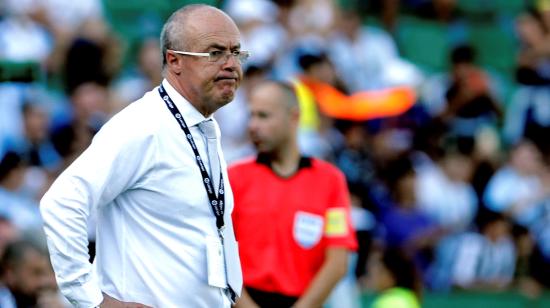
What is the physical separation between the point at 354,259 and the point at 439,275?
4.74 feet

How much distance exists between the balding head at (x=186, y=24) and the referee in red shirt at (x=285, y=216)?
187cm

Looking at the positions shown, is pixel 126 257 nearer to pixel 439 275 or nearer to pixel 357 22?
pixel 439 275

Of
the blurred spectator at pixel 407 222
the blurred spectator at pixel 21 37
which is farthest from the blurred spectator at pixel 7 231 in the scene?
the blurred spectator at pixel 407 222

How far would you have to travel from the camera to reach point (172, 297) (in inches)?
193

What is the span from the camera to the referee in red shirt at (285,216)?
6773mm

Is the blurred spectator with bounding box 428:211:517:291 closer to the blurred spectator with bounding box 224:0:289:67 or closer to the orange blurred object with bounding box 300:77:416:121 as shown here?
the orange blurred object with bounding box 300:77:416:121

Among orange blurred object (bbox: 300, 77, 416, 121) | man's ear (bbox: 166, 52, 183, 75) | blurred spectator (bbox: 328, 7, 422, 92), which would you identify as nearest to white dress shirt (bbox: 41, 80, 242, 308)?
man's ear (bbox: 166, 52, 183, 75)

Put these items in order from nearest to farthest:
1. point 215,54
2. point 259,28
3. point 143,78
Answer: point 215,54, point 143,78, point 259,28

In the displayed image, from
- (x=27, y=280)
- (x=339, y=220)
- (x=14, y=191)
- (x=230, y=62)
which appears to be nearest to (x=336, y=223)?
(x=339, y=220)

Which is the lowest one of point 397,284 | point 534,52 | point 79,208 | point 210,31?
point 534,52

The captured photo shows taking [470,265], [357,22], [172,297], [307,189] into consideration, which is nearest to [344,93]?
[357,22]

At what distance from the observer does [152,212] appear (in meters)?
4.88

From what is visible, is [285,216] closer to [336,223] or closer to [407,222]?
[336,223]

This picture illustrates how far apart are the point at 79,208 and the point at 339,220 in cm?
253
